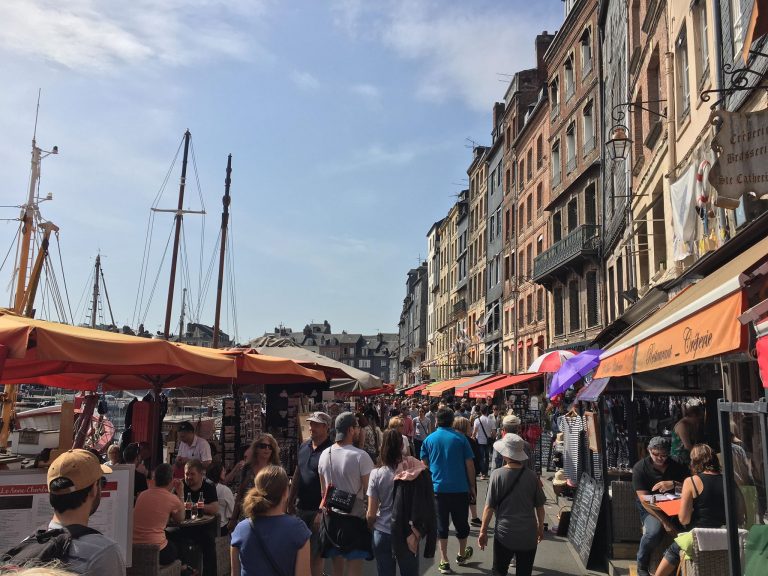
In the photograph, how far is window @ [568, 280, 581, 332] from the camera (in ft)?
92.5

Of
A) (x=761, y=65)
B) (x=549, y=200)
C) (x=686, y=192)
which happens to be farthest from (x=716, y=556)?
(x=549, y=200)

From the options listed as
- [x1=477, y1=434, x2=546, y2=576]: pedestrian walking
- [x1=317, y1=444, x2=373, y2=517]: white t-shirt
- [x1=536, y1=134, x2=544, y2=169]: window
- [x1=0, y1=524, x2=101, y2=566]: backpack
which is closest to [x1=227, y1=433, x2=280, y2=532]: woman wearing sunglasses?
[x1=317, y1=444, x2=373, y2=517]: white t-shirt

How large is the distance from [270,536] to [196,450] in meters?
6.10

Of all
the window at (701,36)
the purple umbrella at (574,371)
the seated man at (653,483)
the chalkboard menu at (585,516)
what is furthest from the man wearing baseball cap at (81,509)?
the window at (701,36)

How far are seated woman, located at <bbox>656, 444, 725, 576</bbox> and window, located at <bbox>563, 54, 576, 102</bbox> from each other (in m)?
25.2

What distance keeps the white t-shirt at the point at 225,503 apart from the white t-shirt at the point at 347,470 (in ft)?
5.00

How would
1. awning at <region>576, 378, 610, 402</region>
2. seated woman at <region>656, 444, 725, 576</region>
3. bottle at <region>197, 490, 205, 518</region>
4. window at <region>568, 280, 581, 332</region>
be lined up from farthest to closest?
1. window at <region>568, 280, 581, 332</region>
2. awning at <region>576, 378, 610, 402</region>
3. bottle at <region>197, 490, 205, 518</region>
4. seated woman at <region>656, 444, 725, 576</region>

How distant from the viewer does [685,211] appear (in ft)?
36.4

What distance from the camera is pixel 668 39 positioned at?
14094mm

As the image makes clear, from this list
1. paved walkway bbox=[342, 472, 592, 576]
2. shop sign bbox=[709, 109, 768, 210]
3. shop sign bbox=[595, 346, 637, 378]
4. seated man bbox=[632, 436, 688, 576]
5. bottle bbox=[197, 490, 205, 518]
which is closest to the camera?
shop sign bbox=[595, 346, 637, 378]

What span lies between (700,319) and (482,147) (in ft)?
168

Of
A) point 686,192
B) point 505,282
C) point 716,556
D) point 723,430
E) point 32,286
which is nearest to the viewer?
point 723,430

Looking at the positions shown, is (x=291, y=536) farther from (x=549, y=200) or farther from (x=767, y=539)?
(x=549, y=200)

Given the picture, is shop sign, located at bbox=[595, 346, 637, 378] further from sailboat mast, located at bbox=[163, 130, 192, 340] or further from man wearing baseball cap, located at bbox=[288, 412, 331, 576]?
sailboat mast, located at bbox=[163, 130, 192, 340]
